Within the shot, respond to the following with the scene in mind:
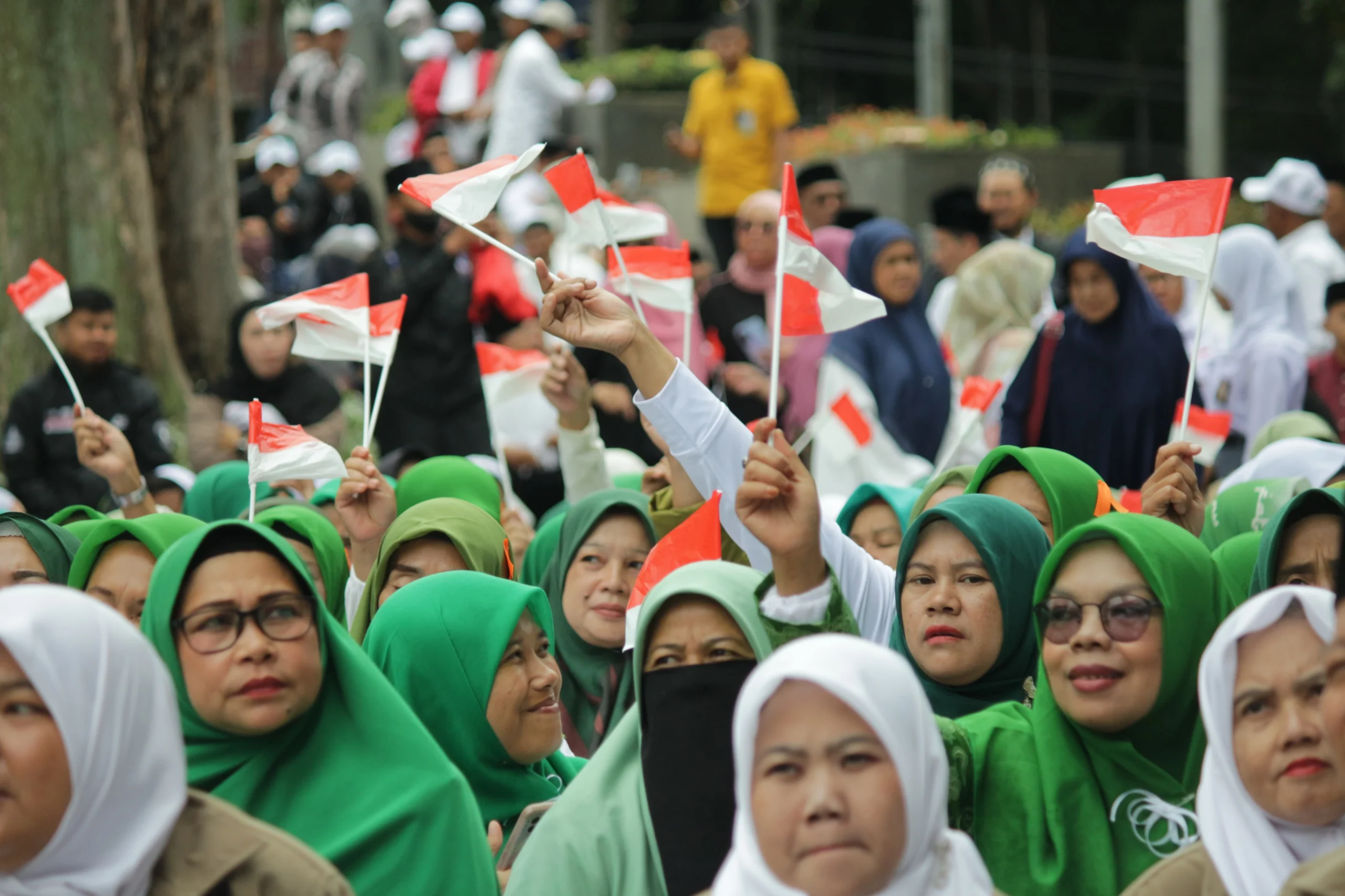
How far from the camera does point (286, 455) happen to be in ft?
16.3

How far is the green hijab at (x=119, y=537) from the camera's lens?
14.0 feet

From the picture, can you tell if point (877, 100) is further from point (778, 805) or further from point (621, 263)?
point (778, 805)

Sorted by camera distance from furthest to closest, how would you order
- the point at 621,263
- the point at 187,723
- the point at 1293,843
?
the point at 621,263 < the point at 187,723 < the point at 1293,843

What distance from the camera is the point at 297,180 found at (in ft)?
46.8

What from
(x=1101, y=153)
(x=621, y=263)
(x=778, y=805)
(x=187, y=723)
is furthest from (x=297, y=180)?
(x=778, y=805)

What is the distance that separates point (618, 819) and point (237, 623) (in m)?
0.79

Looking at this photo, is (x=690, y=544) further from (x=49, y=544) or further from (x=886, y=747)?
(x=49, y=544)

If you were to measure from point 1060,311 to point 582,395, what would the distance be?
2.98 m

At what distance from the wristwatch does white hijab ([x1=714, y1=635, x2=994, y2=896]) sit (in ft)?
12.3

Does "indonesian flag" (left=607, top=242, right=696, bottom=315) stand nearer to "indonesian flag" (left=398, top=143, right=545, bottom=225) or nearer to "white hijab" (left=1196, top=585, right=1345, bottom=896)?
"indonesian flag" (left=398, top=143, right=545, bottom=225)

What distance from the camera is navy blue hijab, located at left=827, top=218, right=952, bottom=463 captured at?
7.74 meters

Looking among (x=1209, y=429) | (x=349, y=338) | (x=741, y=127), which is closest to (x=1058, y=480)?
(x=1209, y=429)

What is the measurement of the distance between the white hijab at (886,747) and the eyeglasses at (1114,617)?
0.91 m

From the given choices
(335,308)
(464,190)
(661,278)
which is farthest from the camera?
(661,278)
